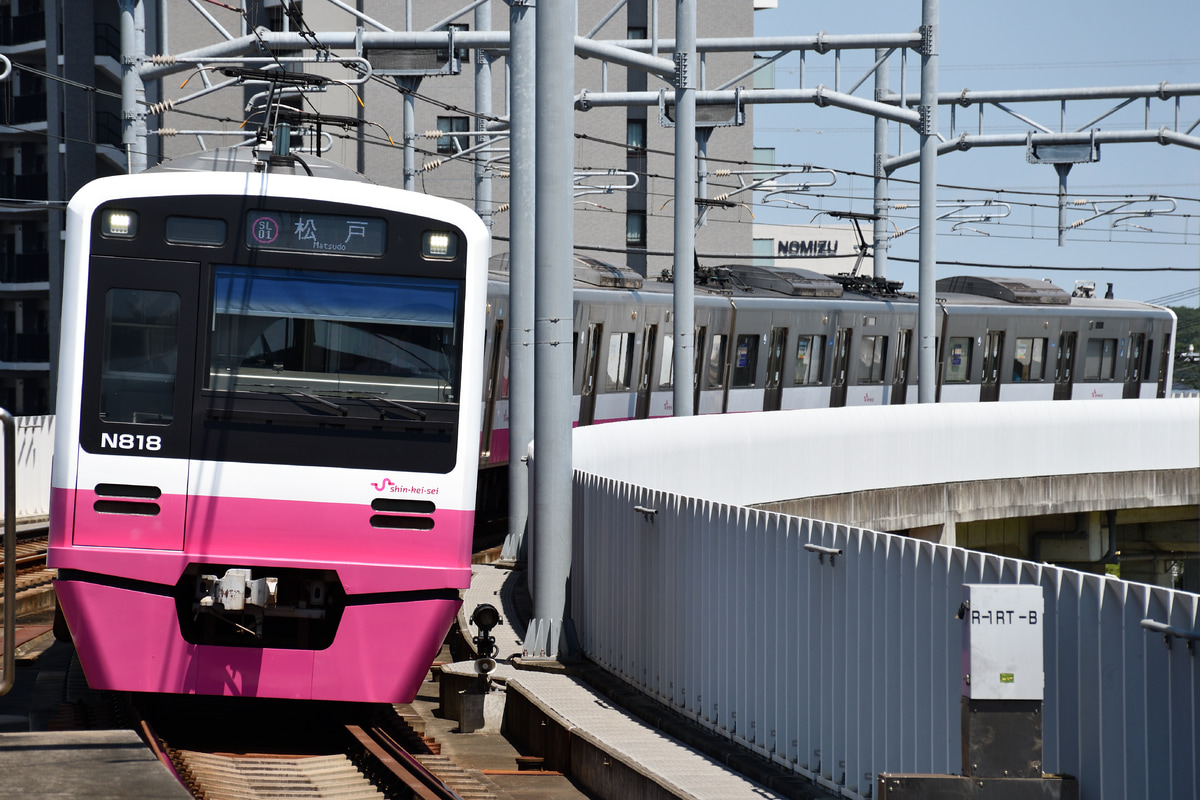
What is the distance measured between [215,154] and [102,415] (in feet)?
8.27

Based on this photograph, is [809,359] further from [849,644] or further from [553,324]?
[849,644]

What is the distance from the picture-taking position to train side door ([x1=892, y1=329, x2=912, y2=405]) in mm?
29531

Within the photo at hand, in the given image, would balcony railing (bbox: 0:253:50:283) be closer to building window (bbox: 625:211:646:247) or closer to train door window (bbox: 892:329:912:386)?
building window (bbox: 625:211:646:247)

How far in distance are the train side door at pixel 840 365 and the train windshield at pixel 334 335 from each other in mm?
19861

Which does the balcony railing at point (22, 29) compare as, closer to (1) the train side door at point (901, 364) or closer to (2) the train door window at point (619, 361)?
(1) the train side door at point (901, 364)

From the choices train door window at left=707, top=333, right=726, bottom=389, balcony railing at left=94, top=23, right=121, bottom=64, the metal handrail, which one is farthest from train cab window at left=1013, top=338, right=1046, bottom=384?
balcony railing at left=94, top=23, right=121, bottom=64

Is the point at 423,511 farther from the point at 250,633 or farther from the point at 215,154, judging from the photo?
the point at 215,154

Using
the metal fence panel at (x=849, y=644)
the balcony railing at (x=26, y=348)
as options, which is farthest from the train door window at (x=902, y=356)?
the balcony railing at (x=26, y=348)

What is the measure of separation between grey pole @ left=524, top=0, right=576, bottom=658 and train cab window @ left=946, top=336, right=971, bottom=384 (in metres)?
20.0

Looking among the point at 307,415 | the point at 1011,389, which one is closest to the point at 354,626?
the point at 307,415

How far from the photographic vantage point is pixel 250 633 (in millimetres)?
8445

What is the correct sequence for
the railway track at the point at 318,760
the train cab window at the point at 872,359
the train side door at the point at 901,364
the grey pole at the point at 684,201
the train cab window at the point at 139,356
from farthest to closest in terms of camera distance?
the train side door at the point at 901,364 < the train cab window at the point at 872,359 < the grey pole at the point at 684,201 < the train cab window at the point at 139,356 < the railway track at the point at 318,760

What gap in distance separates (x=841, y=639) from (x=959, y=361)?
77.7ft

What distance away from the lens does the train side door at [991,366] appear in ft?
100
